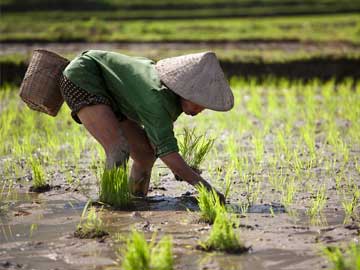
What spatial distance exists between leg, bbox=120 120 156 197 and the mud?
0.30 feet

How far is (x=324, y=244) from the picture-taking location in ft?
11.1

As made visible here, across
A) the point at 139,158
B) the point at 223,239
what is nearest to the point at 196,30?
the point at 139,158

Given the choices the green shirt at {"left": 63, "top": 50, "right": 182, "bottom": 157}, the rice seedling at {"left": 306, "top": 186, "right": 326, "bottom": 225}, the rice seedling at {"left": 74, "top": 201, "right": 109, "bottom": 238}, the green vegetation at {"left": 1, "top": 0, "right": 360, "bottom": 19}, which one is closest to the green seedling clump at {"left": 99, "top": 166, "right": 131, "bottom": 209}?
the green shirt at {"left": 63, "top": 50, "right": 182, "bottom": 157}

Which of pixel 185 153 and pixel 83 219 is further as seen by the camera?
pixel 185 153

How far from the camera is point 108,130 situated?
4219 mm

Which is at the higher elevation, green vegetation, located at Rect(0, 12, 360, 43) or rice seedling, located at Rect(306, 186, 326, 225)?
green vegetation, located at Rect(0, 12, 360, 43)

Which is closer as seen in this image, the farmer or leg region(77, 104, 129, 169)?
the farmer

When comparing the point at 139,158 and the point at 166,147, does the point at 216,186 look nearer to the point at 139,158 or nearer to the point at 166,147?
the point at 139,158

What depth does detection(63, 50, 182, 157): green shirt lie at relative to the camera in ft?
12.7

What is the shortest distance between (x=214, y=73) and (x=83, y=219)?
1012mm

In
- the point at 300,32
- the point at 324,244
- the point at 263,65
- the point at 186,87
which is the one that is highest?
the point at 300,32

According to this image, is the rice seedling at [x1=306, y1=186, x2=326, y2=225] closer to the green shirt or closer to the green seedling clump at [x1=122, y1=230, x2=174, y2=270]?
the green shirt

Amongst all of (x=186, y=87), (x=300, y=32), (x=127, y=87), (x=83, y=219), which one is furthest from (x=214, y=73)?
(x=300, y=32)

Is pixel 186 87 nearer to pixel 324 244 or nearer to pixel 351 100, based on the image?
pixel 324 244
